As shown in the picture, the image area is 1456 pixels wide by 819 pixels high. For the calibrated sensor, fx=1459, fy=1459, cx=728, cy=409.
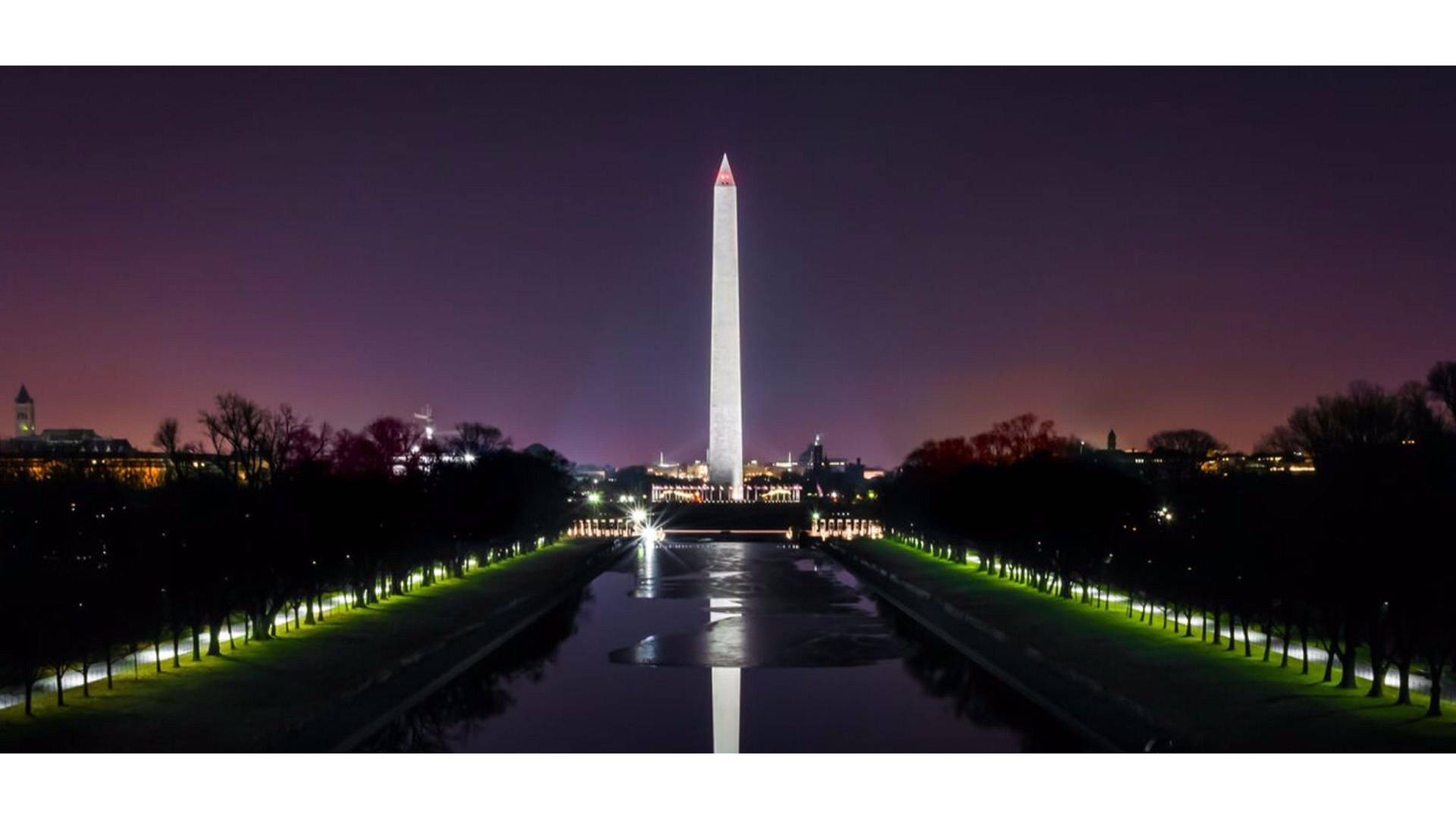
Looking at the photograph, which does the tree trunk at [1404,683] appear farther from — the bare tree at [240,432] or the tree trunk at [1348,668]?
the bare tree at [240,432]

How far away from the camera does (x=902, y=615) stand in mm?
48688

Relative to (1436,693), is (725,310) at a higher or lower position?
higher

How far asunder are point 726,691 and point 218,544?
12.4 metres

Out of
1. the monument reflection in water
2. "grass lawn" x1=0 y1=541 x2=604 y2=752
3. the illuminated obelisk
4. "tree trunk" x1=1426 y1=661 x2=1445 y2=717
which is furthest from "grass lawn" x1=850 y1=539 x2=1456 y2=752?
the illuminated obelisk

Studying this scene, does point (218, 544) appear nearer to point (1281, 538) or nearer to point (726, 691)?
point (726, 691)

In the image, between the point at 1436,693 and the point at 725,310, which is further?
the point at 725,310

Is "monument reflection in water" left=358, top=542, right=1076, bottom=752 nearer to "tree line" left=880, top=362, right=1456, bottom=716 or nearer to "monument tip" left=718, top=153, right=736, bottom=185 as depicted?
"tree line" left=880, top=362, right=1456, bottom=716

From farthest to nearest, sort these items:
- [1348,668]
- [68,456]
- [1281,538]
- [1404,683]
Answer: [68,456], [1281,538], [1348,668], [1404,683]

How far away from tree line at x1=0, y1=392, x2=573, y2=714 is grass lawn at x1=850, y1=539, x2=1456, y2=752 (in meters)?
19.3

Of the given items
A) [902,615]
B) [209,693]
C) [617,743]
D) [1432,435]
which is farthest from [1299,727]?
[1432,435]

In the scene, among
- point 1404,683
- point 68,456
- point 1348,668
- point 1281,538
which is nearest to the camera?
point 1404,683

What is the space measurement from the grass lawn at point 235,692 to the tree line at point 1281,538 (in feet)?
62.9

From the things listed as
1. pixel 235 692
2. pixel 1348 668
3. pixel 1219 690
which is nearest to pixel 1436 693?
pixel 1348 668

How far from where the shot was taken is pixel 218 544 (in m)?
34.0
